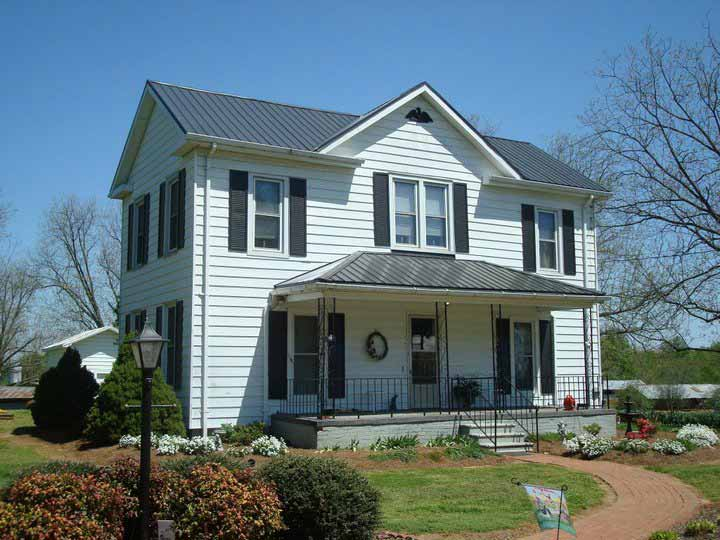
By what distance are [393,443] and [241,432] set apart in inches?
124

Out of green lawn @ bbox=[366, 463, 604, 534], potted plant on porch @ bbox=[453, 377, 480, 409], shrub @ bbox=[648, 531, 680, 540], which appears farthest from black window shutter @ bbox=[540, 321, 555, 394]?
shrub @ bbox=[648, 531, 680, 540]

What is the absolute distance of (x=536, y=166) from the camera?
22.2 metres

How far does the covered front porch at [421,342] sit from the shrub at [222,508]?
749 centimetres

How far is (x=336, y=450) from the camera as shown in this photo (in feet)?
48.0

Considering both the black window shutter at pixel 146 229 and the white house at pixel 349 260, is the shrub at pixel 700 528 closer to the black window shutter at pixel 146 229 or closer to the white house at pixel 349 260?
the white house at pixel 349 260

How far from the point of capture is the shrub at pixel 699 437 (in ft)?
52.3

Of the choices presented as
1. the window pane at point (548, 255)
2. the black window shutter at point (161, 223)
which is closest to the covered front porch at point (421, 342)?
the window pane at point (548, 255)

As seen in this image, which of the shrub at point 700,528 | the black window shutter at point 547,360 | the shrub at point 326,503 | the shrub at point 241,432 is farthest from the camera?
the black window shutter at point 547,360

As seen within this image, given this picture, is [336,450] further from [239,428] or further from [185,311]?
[185,311]

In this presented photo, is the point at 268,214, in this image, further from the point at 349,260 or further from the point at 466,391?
the point at 466,391

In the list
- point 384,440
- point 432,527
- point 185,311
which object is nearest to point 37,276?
point 185,311

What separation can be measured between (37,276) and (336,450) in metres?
36.5

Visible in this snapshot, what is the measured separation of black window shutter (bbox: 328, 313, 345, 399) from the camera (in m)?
17.0

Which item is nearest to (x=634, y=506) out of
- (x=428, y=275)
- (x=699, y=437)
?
(x=699, y=437)
